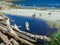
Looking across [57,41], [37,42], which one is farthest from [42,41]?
[57,41]

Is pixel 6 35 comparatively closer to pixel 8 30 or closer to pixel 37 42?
pixel 8 30

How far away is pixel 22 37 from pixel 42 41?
1.96m

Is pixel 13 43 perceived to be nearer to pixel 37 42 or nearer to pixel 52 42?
pixel 37 42

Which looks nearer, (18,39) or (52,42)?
(52,42)

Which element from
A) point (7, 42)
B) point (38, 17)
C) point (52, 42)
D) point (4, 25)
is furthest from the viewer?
point (38, 17)

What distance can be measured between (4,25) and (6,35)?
2984mm

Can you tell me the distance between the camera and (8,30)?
866 inches

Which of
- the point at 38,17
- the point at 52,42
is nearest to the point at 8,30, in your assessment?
the point at 52,42

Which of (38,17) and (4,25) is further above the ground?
(4,25)

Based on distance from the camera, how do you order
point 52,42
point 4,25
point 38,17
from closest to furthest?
point 52,42
point 4,25
point 38,17

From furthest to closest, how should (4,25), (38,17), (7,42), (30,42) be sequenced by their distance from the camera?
1. (38,17)
2. (4,25)
3. (30,42)
4. (7,42)

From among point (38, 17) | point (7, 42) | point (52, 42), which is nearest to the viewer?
point (52, 42)

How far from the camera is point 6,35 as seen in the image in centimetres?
2195

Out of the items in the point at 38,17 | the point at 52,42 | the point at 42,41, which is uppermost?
the point at 52,42
